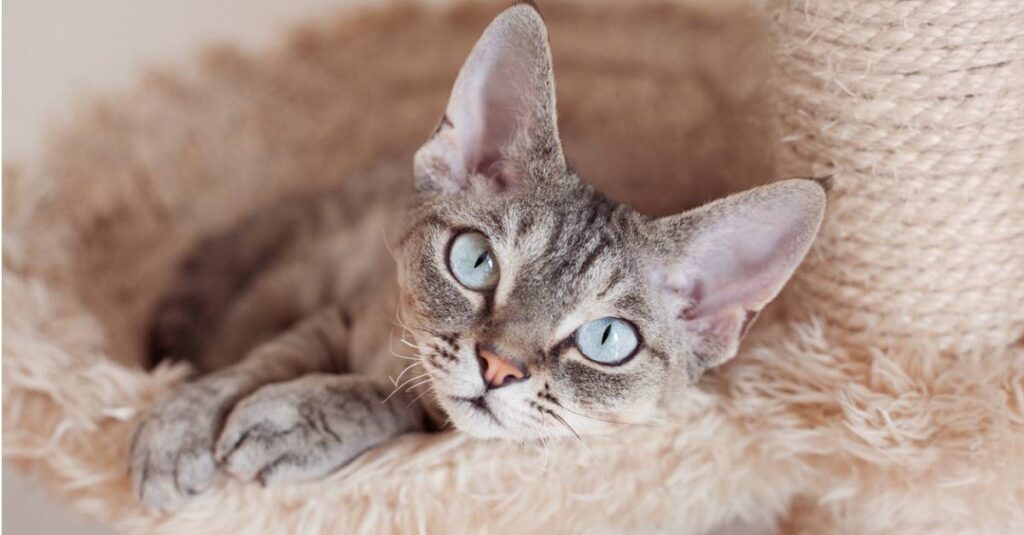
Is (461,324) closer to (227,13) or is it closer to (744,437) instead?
(744,437)

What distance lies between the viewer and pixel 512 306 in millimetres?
886

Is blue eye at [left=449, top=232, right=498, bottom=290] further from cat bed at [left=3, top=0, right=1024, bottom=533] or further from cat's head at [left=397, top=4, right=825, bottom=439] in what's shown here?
cat bed at [left=3, top=0, right=1024, bottom=533]

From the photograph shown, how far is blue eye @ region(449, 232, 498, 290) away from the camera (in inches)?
36.6

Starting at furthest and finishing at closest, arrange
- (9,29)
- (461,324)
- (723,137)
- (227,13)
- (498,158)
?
(227,13) → (9,29) → (723,137) → (498,158) → (461,324)

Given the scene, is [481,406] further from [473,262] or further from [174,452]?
[174,452]

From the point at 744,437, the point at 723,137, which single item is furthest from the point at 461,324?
the point at 723,137

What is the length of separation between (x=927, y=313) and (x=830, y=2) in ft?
1.22

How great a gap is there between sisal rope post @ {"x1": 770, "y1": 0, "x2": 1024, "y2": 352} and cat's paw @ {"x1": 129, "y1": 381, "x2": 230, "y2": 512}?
0.76m

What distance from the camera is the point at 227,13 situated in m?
2.04

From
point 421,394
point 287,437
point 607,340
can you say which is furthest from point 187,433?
point 607,340

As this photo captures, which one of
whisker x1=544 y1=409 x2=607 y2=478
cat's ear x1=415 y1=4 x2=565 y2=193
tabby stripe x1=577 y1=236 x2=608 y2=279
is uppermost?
cat's ear x1=415 y1=4 x2=565 y2=193

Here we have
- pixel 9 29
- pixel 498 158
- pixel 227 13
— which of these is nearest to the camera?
pixel 498 158

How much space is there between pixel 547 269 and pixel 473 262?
0.28 ft

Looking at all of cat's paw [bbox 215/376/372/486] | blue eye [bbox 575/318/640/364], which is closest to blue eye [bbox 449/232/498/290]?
blue eye [bbox 575/318/640/364]
